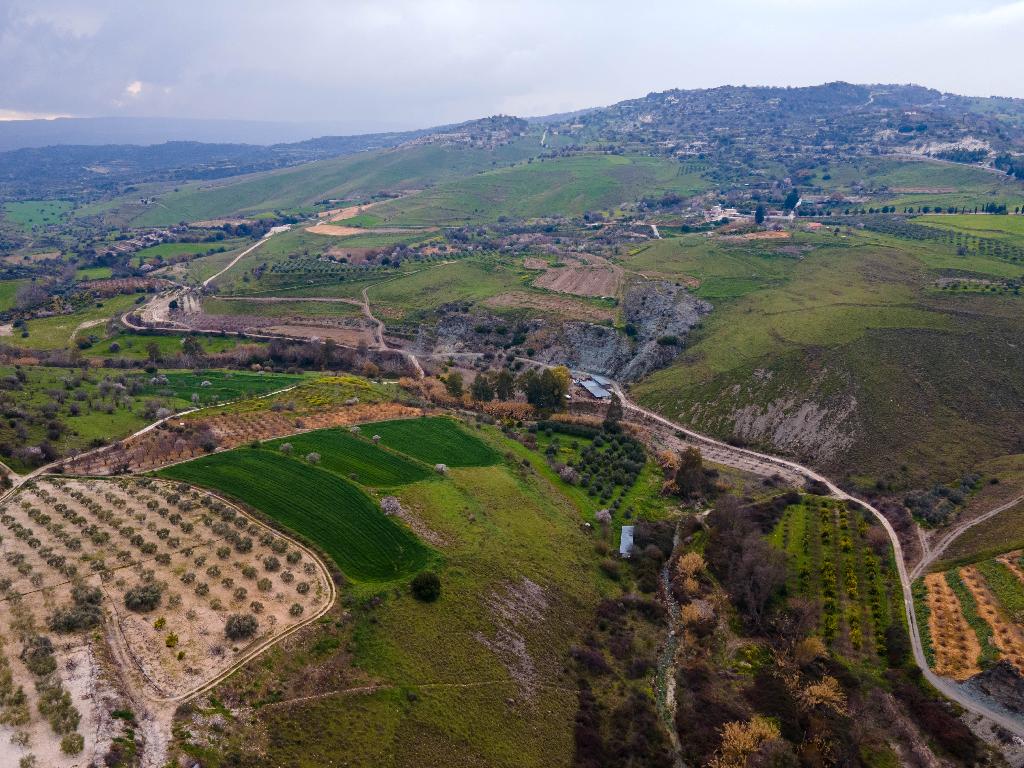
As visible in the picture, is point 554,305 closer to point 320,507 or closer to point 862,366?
point 862,366

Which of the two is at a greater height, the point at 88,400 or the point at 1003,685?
the point at 88,400

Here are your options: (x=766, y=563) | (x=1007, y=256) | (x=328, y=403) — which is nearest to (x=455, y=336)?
(x=328, y=403)

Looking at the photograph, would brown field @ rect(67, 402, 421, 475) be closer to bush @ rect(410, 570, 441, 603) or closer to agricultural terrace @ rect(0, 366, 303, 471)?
agricultural terrace @ rect(0, 366, 303, 471)

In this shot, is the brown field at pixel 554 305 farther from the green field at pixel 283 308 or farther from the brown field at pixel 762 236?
the brown field at pixel 762 236

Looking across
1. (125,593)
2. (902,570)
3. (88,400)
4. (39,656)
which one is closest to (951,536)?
(902,570)

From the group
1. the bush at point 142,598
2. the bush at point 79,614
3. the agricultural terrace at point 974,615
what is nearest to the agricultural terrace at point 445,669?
the bush at point 142,598

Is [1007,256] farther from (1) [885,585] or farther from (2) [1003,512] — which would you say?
(1) [885,585]
